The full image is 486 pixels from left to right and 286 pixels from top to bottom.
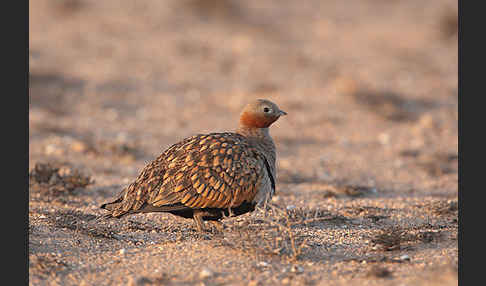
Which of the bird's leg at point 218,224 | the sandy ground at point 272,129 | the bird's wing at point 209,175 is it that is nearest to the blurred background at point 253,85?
the sandy ground at point 272,129

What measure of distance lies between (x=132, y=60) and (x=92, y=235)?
418 inches

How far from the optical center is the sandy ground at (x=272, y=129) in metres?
5.65

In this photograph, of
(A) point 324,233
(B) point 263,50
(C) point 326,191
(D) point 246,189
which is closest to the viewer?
(D) point 246,189

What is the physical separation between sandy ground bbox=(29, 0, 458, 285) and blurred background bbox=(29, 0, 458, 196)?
0.17 feet

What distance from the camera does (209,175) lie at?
6.14 meters

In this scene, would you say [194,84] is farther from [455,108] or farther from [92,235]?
[92,235]

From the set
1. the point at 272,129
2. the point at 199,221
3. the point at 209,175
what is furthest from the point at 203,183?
the point at 272,129

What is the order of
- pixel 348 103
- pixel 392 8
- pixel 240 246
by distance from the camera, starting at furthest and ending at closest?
pixel 392 8 < pixel 348 103 < pixel 240 246

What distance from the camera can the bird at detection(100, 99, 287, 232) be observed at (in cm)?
605

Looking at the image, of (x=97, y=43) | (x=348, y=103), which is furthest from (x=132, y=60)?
(x=348, y=103)

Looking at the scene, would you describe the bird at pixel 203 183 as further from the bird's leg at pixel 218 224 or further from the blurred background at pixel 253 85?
the blurred background at pixel 253 85

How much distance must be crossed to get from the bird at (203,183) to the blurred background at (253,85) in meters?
3.09

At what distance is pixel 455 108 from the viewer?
14961 millimetres

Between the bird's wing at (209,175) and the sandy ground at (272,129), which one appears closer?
the sandy ground at (272,129)
